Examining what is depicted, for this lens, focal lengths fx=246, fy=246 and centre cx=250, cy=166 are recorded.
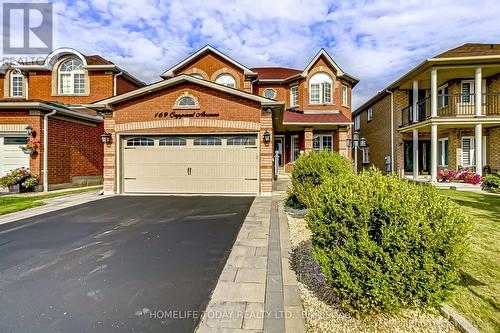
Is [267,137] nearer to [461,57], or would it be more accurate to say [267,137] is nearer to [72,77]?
[461,57]

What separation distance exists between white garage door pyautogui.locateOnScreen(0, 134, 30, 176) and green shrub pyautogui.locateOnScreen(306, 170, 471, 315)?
47.7 feet

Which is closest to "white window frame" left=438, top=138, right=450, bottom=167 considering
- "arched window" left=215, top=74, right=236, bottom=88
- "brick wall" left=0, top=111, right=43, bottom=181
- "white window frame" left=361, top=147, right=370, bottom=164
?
"white window frame" left=361, top=147, right=370, bottom=164

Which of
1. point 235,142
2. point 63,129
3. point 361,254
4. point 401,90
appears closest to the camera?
point 361,254

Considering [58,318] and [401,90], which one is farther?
[401,90]

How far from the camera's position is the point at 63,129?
11930 mm

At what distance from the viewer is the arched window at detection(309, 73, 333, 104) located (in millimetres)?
17156

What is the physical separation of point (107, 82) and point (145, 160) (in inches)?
362

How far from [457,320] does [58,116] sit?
1503 centimetres

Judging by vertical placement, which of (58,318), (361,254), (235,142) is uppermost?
(235,142)

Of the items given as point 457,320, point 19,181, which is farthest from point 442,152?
point 19,181

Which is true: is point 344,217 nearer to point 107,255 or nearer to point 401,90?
point 107,255

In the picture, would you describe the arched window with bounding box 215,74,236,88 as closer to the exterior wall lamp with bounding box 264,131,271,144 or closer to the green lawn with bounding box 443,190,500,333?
the exterior wall lamp with bounding box 264,131,271,144

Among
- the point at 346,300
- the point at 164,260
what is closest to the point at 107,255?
the point at 164,260

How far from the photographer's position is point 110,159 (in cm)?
1030
